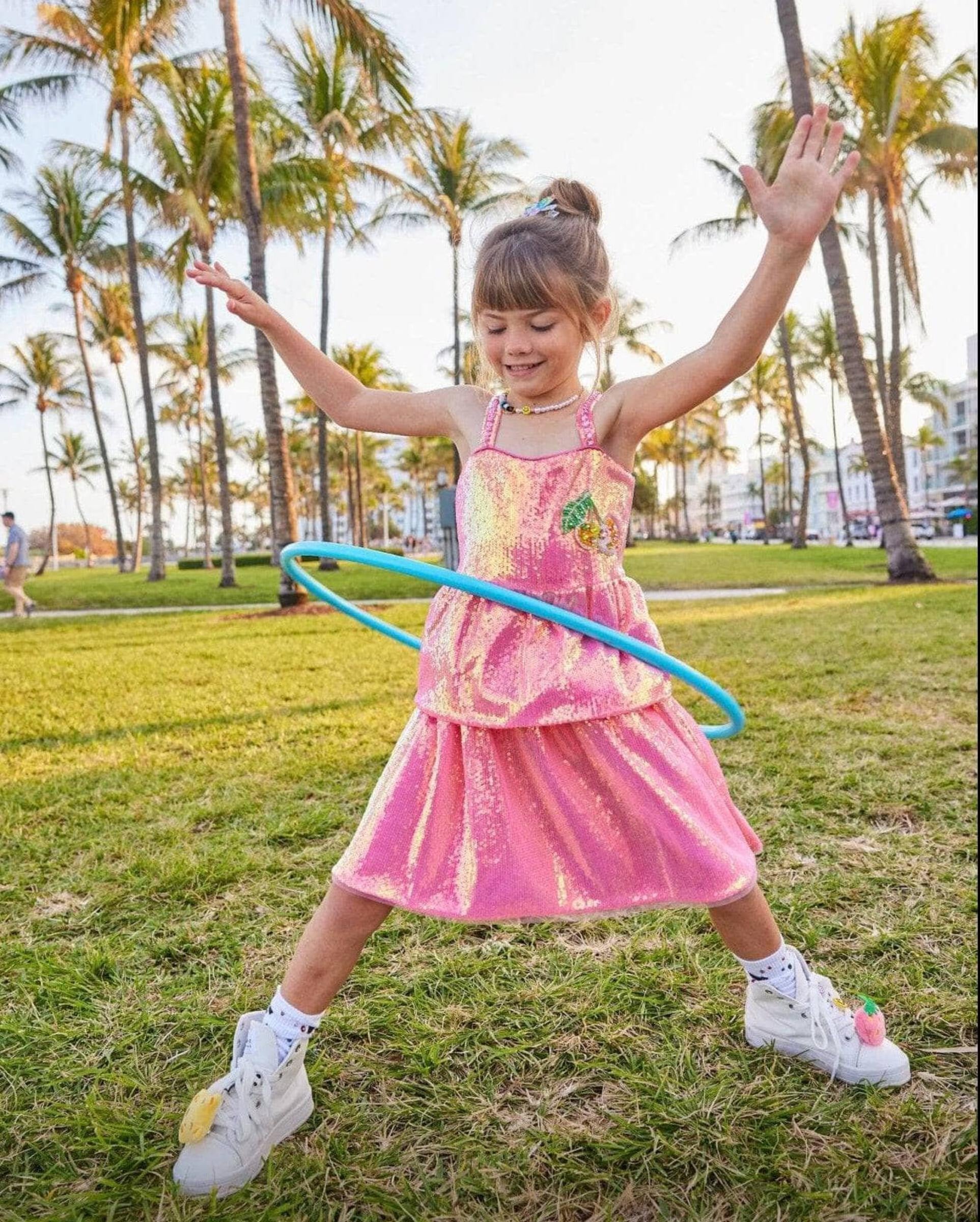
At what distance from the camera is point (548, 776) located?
154 centimetres

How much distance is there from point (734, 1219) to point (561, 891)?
56cm

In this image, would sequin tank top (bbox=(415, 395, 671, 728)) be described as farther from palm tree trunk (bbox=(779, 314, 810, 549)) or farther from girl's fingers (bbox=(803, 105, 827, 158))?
palm tree trunk (bbox=(779, 314, 810, 549))

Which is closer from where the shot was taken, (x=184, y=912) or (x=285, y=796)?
(x=184, y=912)

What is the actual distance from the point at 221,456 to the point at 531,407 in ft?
67.1

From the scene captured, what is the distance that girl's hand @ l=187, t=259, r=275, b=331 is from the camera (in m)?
1.92

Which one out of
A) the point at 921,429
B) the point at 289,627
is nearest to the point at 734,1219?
the point at 289,627

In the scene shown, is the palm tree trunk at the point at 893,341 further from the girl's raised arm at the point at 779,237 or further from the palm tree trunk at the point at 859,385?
the girl's raised arm at the point at 779,237

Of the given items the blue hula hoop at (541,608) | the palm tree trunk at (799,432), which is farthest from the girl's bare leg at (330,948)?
the palm tree trunk at (799,432)

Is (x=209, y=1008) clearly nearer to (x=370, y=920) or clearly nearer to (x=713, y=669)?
(x=370, y=920)

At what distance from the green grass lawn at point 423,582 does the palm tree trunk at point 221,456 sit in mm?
448

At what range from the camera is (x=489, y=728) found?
1540mm

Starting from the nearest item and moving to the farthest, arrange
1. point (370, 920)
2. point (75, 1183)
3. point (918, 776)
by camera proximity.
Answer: point (75, 1183), point (370, 920), point (918, 776)

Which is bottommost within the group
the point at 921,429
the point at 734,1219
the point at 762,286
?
the point at 734,1219

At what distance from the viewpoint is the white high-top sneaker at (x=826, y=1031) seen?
1.68 metres
